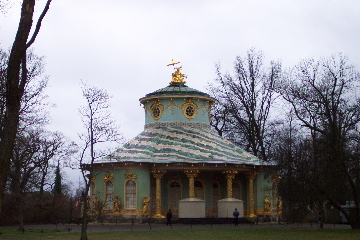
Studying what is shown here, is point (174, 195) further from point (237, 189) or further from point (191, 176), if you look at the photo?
point (237, 189)

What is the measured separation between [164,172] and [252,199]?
6.93 metres

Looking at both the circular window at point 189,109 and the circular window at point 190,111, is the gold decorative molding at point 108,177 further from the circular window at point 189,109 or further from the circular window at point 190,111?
the circular window at point 190,111

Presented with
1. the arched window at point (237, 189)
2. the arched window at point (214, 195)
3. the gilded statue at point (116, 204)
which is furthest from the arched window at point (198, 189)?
the gilded statue at point (116, 204)

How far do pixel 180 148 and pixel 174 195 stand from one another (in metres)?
3.48

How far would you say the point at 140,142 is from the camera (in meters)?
43.9

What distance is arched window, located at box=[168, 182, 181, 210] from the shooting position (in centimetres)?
4281

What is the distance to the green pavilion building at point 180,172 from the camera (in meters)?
40.7

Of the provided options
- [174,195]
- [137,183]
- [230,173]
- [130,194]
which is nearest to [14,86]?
[137,183]

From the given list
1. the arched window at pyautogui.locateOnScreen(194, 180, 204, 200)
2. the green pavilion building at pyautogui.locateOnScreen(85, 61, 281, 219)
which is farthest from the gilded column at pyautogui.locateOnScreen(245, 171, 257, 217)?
the arched window at pyautogui.locateOnScreen(194, 180, 204, 200)

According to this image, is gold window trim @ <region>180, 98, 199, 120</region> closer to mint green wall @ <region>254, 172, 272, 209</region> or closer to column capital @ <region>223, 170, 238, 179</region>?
column capital @ <region>223, 170, 238, 179</region>

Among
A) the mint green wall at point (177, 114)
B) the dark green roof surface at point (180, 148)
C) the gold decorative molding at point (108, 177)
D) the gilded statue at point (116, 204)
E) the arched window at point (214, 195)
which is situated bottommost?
the gilded statue at point (116, 204)

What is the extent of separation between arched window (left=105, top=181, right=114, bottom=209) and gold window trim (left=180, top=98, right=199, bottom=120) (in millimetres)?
8728

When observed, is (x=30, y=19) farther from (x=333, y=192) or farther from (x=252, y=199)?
(x=252, y=199)

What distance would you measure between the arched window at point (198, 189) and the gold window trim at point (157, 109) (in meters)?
6.46
